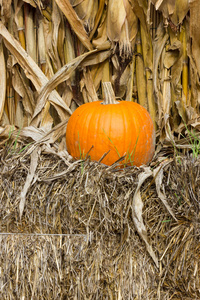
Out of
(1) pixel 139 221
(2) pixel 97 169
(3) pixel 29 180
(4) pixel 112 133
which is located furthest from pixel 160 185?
(3) pixel 29 180

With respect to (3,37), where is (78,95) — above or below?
below

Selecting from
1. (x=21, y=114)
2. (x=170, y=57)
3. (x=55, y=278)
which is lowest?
(x=55, y=278)

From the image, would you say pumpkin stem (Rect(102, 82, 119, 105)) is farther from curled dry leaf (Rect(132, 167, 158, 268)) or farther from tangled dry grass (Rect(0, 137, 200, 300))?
curled dry leaf (Rect(132, 167, 158, 268))

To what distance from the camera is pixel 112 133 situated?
1.69 m

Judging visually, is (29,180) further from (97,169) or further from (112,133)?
(112,133)

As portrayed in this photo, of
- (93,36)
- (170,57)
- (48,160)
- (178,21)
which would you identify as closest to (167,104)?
(170,57)

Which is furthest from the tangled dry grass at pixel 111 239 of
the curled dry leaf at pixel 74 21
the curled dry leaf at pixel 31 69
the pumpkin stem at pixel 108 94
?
the curled dry leaf at pixel 74 21

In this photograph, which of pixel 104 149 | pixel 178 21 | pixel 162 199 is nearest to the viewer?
pixel 162 199

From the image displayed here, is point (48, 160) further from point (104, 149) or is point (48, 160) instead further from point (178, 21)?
point (178, 21)

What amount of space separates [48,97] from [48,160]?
0.57 meters

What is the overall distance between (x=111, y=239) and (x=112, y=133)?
52cm

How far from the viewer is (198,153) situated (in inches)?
63.4

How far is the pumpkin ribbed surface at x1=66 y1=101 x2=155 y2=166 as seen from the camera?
5.57 ft

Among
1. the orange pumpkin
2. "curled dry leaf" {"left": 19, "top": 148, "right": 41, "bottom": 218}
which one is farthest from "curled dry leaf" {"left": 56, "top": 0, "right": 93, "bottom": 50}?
"curled dry leaf" {"left": 19, "top": 148, "right": 41, "bottom": 218}
